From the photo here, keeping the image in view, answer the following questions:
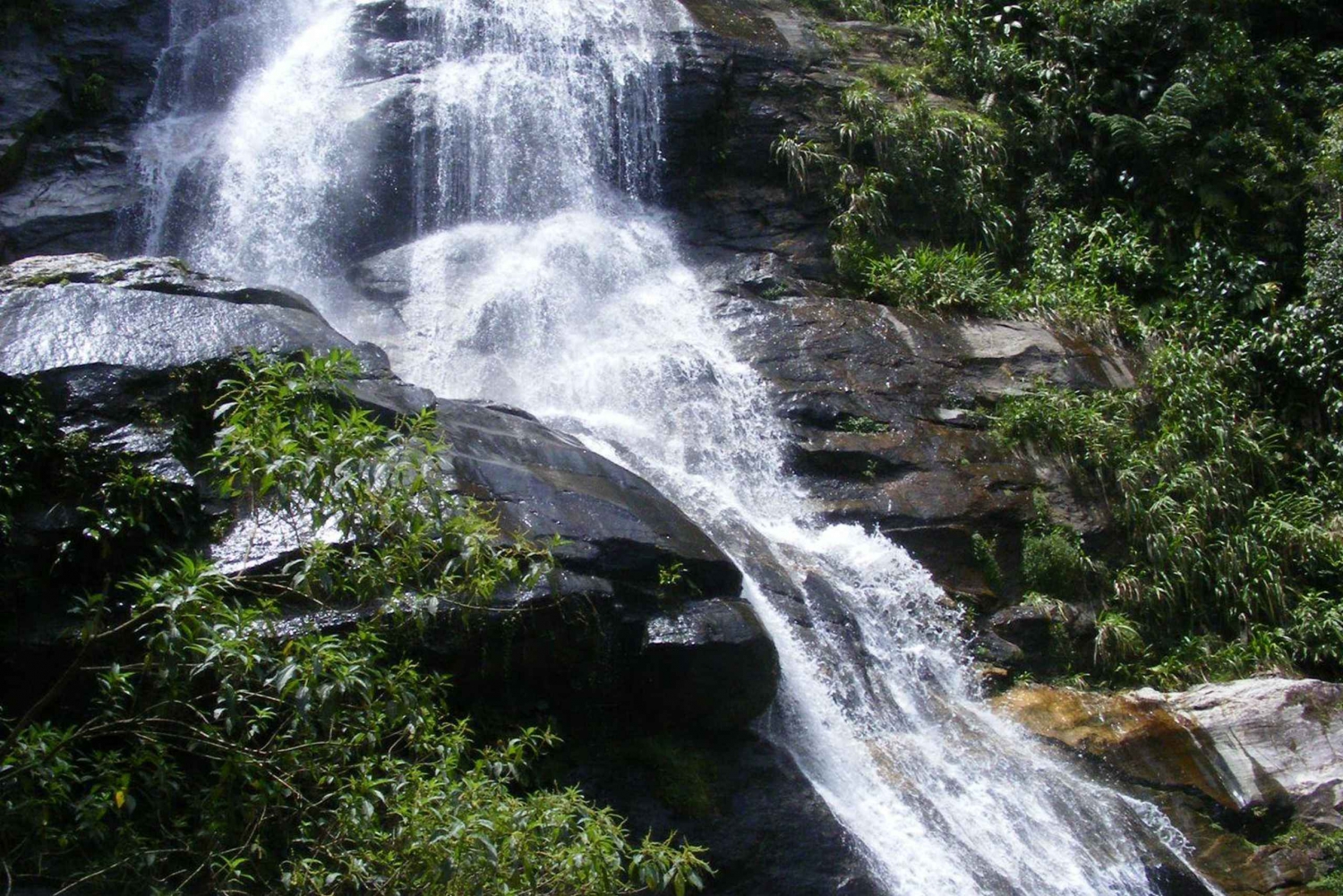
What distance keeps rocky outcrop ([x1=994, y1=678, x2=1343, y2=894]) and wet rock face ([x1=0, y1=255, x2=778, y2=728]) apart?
144 inches

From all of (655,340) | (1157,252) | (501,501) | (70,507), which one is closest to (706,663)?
(501,501)

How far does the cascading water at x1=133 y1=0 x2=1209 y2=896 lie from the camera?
7.88 meters

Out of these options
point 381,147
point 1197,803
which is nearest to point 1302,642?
point 1197,803

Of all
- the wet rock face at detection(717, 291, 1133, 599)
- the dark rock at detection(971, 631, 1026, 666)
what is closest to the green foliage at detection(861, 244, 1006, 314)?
the wet rock face at detection(717, 291, 1133, 599)

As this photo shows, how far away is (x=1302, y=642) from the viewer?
10875 millimetres

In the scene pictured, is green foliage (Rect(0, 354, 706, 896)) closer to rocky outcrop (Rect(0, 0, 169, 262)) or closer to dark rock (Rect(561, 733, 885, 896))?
dark rock (Rect(561, 733, 885, 896))

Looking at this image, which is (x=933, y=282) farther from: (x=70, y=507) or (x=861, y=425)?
(x=70, y=507)

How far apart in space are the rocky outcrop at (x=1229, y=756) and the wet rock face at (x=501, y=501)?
12.0 ft

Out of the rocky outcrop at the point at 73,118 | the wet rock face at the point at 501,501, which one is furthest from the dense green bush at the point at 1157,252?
the rocky outcrop at the point at 73,118

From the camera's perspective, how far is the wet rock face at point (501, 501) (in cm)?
629

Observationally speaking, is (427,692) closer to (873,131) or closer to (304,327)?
(304,327)

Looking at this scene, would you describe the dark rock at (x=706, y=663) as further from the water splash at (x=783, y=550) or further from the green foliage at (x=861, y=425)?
the green foliage at (x=861, y=425)

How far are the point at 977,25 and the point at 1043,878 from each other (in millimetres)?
14414

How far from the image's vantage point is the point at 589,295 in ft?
44.0
